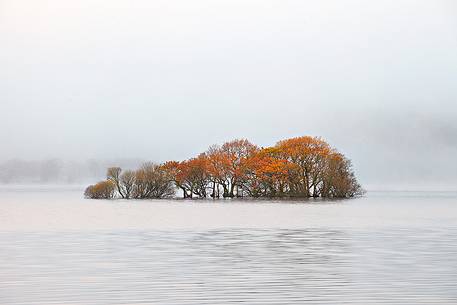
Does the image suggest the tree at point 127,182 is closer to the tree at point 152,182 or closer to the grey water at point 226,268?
the tree at point 152,182

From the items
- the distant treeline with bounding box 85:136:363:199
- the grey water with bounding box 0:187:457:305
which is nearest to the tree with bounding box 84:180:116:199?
the distant treeline with bounding box 85:136:363:199

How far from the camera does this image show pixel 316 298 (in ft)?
43.7

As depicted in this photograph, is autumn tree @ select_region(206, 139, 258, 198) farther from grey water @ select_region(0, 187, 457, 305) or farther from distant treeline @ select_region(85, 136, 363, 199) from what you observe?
grey water @ select_region(0, 187, 457, 305)

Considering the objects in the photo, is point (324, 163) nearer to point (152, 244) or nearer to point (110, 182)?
point (110, 182)

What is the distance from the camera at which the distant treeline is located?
9575 centimetres

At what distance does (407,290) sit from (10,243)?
15763 mm

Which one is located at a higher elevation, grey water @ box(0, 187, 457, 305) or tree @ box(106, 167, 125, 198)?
tree @ box(106, 167, 125, 198)

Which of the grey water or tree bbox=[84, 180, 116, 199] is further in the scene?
tree bbox=[84, 180, 116, 199]

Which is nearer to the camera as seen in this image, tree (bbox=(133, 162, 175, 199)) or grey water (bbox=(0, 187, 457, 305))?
grey water (bbox=(0, 187, 457, 305))

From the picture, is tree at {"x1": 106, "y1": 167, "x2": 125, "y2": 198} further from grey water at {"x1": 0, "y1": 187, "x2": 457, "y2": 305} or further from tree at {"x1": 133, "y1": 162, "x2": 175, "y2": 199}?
grey water at {"x1": 0, "y1": 187, "x2": 457, "y2": 305}

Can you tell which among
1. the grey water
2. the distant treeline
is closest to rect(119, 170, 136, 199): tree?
the distant treeline

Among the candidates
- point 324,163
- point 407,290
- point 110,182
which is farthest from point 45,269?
point 110,182

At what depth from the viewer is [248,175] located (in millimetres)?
100812

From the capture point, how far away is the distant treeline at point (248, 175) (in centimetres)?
9575
